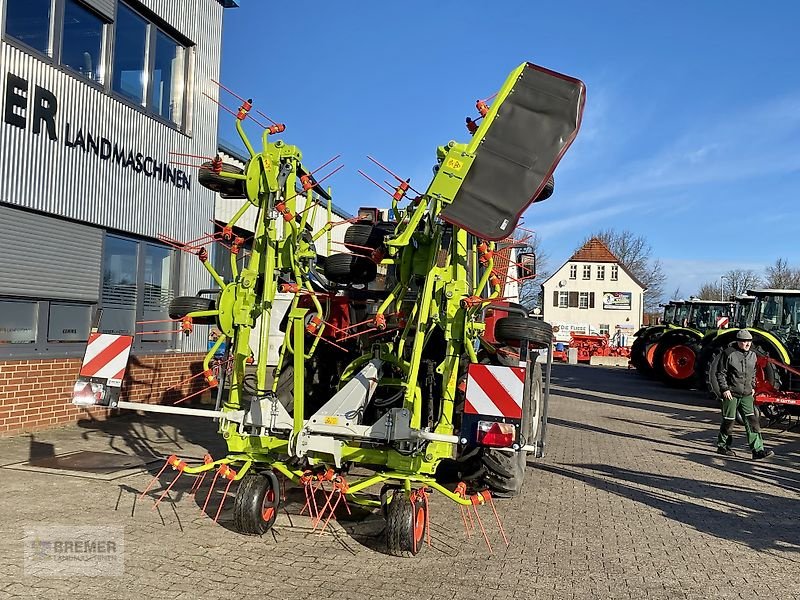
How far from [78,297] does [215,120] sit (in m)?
4.67

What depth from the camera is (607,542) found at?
563 centimetres

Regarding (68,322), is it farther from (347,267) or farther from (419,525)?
(419,525)

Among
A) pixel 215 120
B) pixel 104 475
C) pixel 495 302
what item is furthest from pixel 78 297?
pixel 495 302

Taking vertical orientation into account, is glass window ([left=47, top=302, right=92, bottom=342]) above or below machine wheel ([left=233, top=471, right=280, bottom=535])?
above

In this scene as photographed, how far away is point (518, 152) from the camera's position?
5281 mm

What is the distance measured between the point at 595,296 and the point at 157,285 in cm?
4844

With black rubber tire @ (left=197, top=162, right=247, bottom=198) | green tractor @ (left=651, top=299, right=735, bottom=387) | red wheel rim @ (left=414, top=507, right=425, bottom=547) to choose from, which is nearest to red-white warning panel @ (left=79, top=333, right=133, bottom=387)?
black rubber tire @ (left=197, top=162, right=247, bottom=198)

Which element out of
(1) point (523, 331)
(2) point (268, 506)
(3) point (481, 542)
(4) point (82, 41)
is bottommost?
(3) point (481, 542)

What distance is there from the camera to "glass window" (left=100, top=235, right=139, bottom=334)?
10.6 metres

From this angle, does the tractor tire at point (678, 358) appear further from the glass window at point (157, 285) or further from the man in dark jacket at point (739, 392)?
the glass window at point (157, 285)

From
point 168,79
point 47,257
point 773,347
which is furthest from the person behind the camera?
point 773,347

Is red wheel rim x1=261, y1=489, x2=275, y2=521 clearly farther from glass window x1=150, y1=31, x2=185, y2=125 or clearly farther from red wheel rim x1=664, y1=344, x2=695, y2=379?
red wheel rim x1=664, y1=344, x2=695, y2=379

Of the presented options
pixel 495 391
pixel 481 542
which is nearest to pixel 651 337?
pixel 481 542

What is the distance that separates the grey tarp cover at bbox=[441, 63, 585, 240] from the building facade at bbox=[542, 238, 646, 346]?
51179 mm
